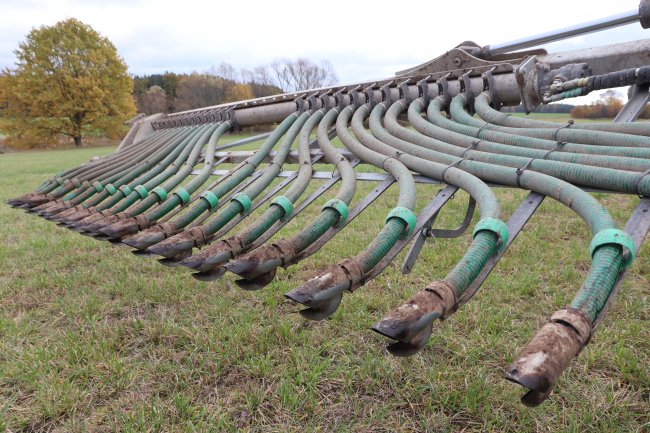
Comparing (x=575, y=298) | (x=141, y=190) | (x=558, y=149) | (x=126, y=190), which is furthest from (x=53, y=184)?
(x=575, y=298)

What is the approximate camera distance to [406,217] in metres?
1.37

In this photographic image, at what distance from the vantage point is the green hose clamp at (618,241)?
97 cm

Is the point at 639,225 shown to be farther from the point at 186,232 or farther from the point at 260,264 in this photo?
the point at 186,232

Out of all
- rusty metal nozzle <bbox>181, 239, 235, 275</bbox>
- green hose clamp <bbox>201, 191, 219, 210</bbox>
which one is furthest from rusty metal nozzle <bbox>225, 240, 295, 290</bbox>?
green hose clamp <bbox>201, 191, 219, 210</bbox>

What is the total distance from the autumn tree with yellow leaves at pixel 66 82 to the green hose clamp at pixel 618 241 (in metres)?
31.2

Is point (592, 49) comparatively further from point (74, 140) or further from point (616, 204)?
point (74, 140)

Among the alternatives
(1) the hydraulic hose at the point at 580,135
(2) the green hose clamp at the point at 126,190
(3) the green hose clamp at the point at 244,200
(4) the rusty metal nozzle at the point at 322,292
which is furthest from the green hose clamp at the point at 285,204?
(2) the green hose clamp at the point at 126,190

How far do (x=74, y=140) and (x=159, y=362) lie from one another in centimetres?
3471

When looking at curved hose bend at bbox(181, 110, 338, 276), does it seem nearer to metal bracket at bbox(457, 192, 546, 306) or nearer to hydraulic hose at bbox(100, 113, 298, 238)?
hydraulic hose at bbox(100, 113, 298, 238)

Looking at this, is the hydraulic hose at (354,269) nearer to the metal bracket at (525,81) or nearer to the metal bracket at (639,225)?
the metal bracket at (639,225)

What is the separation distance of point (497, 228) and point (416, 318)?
42 centimetres

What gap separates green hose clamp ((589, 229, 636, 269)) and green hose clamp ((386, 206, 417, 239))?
1.73 ft

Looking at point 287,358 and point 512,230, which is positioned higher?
point 512,230

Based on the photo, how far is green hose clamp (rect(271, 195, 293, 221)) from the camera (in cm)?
173
